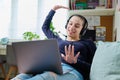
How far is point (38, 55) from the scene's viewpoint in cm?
143

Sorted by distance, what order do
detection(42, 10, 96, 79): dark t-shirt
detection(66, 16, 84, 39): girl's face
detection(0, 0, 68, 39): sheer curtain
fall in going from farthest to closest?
detection(0, 0, 68, 39): sheer curtain → detection(66, 16, 84, 39): girl's face → detection(42, 10, 96, 79): dark t-shirt

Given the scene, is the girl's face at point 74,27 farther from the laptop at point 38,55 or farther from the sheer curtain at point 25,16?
the sheer curtain at point 25,16

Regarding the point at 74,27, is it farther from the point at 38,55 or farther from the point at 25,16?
the point at 25,16

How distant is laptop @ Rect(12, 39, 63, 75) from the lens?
1413 mm

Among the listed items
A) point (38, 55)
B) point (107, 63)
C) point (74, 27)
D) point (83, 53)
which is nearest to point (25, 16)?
point (74, 27)

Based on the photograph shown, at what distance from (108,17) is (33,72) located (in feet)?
4.68

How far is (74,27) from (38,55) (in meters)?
0.62

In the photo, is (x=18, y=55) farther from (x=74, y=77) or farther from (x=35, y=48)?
(x=74, y=77)

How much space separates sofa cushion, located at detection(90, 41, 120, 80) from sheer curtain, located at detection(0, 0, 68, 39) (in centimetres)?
192

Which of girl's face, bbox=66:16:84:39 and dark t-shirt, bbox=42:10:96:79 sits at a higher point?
girl's face, bbox=66:16:84:39

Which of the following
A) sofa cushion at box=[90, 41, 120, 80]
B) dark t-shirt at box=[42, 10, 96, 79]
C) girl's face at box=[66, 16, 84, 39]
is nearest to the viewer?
sofa cushion at box=[90, 41, 120, 80]

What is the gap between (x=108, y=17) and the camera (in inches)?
102

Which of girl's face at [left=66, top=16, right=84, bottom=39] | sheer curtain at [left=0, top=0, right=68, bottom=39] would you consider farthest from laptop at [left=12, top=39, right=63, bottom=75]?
sheer curtain at [left=0, top=0, right=68, bottom=39]

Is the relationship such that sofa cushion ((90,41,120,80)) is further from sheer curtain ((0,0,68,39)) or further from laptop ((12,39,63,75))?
sheer curtain ((0,0,68,39))
